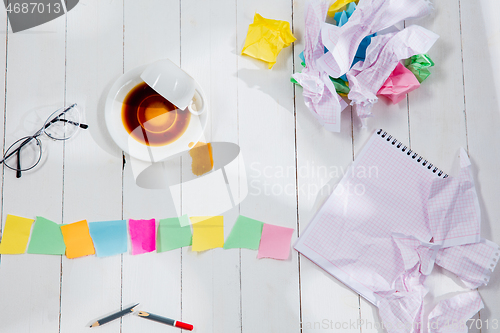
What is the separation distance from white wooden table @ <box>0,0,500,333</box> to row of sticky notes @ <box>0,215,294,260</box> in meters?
0.02

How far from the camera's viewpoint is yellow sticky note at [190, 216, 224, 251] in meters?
0.79

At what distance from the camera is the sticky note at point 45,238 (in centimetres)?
78

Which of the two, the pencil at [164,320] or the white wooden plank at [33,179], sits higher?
the white wooden plank at [33,179]

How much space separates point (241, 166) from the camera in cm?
81

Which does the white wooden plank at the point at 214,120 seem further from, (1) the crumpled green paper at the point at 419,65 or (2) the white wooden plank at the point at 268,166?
(1) the crumpled green paper at the point at 419,65

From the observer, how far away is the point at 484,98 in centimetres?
83

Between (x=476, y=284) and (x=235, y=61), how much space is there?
70 centimetres

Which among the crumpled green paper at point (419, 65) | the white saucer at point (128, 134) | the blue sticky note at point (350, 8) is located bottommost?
the white saucer at point (128, 134)

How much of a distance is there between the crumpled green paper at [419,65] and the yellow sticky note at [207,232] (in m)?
0.51

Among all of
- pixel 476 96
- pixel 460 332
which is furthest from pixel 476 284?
pixel 476 96

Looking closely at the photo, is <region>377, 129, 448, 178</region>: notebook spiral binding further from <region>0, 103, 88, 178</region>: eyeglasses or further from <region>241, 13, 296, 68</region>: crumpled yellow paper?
<region>0, 103, 88, 178</region>: eyeglasses

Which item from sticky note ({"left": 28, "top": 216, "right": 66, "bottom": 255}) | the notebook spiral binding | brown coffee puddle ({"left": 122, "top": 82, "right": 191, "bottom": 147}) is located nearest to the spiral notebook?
the notebook spiral binding

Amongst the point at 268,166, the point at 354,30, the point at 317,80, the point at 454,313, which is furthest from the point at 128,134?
the point at 454,313

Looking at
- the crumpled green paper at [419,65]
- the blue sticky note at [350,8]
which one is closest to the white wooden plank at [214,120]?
the blue sticky note at [350,8]
